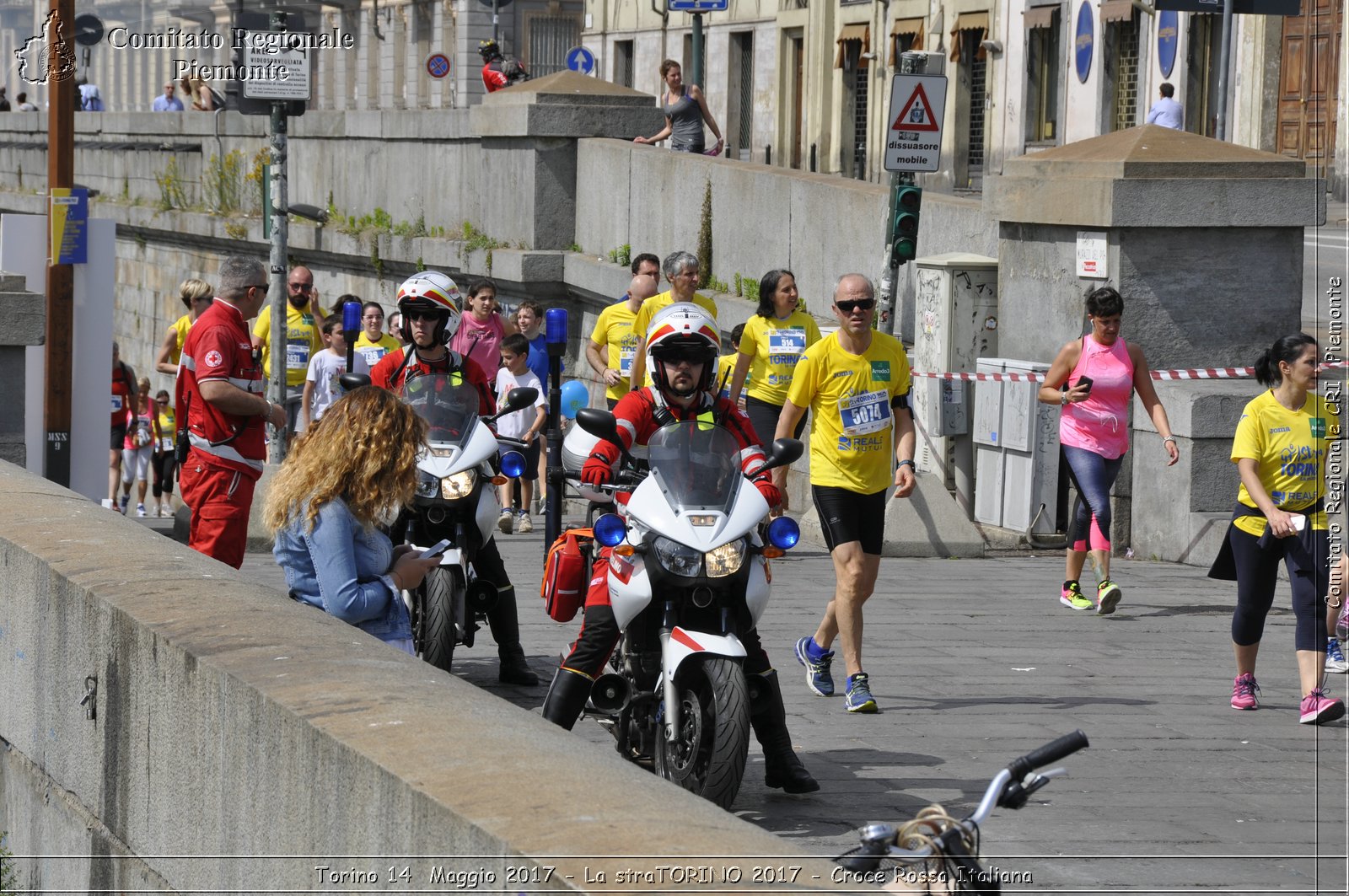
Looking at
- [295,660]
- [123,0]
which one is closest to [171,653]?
[295,660]

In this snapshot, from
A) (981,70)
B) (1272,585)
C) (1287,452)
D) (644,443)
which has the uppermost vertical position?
(981,70)

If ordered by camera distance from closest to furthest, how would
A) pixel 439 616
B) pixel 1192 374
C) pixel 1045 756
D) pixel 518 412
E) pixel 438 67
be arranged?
pixel 1045 756, pixel 439 616, pixel 1192 374, pixel 518 412, pixel 438 67

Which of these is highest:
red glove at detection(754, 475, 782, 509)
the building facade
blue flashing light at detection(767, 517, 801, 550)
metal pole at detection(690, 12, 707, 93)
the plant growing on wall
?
the building facade

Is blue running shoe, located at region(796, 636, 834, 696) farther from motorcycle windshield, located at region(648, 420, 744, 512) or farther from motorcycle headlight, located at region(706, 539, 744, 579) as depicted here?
motorcycle headlight, located at region(706, 539, 744, 579)

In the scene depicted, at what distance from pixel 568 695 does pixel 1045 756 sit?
3.64 meters

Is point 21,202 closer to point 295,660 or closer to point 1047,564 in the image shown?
point 1047,564

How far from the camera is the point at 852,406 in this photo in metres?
7.99

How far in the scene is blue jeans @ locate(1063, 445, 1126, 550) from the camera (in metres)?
10.6

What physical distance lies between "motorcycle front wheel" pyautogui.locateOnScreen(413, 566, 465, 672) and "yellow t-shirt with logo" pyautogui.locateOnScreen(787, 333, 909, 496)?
1471 mm

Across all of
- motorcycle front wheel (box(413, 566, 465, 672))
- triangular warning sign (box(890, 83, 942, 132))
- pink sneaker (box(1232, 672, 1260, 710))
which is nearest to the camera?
motorcycle front wheel (box(413, 566, 465, 672))

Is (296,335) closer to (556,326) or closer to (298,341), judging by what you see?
(298,341)

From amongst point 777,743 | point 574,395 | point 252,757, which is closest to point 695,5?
point 574,395

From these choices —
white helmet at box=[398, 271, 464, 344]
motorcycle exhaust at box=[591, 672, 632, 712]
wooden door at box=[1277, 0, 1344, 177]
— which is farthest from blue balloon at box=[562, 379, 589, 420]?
wooden door at box=[1277, 0, 1344, 177]

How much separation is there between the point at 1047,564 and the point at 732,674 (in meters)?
6.96
